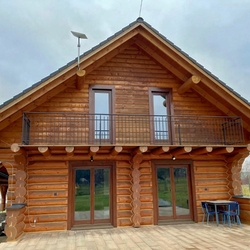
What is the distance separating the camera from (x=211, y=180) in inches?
336

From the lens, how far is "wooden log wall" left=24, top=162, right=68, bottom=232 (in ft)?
23.8

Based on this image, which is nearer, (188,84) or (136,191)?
(136,191)

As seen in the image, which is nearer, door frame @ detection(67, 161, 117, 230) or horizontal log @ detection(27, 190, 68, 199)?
horizontal log @ detection(27, 190, 68, 199)

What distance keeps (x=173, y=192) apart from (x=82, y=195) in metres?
3.04

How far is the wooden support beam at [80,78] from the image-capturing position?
A: 741 centimetres

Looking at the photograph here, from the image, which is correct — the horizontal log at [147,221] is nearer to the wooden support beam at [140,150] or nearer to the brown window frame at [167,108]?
the wooden support beam at [140,150]

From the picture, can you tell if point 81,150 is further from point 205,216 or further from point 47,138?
point 205,216

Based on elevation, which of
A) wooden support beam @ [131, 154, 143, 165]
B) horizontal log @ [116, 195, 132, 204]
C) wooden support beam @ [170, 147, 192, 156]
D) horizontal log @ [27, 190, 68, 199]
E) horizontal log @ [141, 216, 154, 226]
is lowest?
horizontal log @ [141, 216, 154, 226]

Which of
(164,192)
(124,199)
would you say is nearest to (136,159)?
(124,199)

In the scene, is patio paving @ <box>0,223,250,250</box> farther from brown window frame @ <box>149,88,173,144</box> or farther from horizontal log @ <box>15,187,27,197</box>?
brown window frame @ <box>149,88,173,144</box>

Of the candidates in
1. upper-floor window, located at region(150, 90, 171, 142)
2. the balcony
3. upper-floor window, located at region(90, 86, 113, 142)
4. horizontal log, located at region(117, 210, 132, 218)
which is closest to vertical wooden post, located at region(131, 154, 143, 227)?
horizontal log, located at region(117, 210, 132, 218)

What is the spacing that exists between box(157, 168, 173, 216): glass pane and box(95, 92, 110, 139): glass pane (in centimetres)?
228

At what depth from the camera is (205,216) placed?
8.22 meters

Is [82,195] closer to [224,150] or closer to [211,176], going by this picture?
[211,176]
